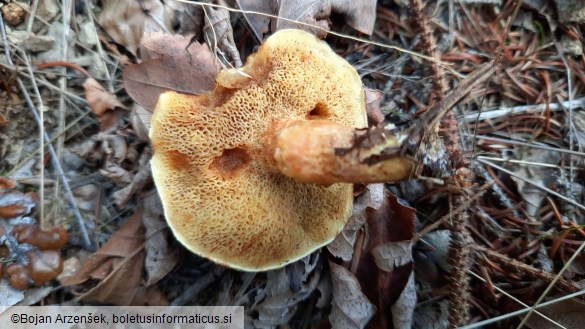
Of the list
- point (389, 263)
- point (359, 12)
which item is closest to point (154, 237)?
point (389, 263)

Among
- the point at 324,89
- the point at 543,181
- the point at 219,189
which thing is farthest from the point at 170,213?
the point at 543,181

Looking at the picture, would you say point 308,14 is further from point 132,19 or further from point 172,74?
point 132,19

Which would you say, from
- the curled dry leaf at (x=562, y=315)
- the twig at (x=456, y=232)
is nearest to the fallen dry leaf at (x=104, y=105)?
the twig at (x=456, y=232)

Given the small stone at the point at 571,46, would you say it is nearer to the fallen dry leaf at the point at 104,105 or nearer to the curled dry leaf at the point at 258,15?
the curled dry leaf at the point at 258,15

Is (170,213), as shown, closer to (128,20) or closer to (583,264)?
(128,20)

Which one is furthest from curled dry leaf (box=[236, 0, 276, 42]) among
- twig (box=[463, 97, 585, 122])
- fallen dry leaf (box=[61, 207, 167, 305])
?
twig (box=[463, 97, 585, 122])

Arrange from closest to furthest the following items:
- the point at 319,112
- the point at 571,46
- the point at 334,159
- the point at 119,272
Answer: the point at 334,159, the point at 319,112, the point at 119,272, the point at 571,46
